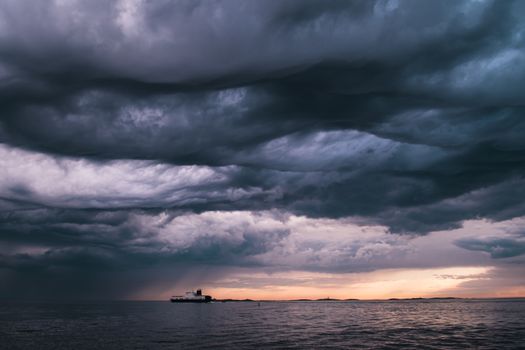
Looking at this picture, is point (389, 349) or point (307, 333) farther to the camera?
point (307, 333)

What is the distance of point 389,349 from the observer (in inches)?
2493

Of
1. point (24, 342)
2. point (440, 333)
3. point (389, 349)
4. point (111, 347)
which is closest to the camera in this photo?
point (389, 349)

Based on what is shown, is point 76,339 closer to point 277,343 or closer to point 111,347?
point 111,347

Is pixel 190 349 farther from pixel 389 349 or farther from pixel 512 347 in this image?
pixel 512 347

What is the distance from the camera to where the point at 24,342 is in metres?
75.8

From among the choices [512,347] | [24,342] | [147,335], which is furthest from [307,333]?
[24,342]

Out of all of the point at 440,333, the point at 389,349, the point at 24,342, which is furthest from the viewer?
the point at 440,333

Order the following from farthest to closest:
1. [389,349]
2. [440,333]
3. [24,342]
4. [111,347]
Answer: [440,333] < [24,342] < [111,347] < [389,349]

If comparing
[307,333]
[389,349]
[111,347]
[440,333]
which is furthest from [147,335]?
[440,333]

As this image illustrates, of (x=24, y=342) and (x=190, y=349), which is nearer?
(x=190, y=349)

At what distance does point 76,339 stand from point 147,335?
503 inches

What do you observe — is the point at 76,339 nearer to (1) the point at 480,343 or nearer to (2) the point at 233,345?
(2) the point at 233,345

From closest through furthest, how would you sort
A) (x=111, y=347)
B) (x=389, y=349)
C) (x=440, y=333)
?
(x=389, y=349) < (x=111, y=347) < (x=440, y=333)

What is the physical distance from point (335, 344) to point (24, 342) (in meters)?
51.3
